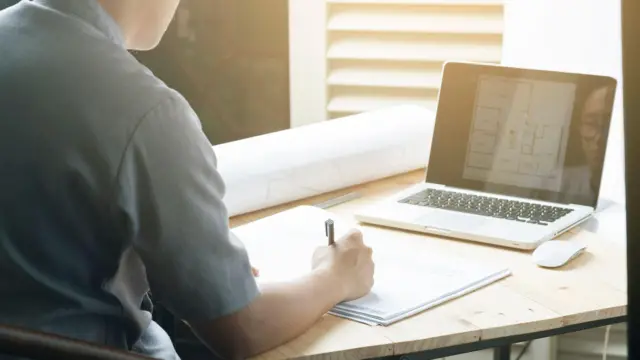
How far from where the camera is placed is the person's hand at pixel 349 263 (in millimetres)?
1182

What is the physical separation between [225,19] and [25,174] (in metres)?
1.06

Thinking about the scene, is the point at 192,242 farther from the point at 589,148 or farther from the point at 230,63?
the point at 230,63

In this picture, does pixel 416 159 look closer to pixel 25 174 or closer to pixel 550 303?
pixel 550 303

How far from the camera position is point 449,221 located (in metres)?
1.46

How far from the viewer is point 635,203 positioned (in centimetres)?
67

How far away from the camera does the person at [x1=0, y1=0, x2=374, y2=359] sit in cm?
94

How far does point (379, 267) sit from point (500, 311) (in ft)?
0.67

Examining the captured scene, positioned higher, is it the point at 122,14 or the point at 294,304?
the point at 122,14

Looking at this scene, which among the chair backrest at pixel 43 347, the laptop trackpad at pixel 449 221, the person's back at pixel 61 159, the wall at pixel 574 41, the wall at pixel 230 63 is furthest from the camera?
the wall at pixel 230 63

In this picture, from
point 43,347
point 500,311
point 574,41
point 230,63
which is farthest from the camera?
point 230,63

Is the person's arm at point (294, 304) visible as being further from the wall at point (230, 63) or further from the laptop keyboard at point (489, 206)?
the wall at point (230, 63)

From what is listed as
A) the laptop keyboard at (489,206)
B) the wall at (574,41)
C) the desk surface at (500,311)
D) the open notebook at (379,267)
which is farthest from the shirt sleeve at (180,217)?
the wall at (574,41)

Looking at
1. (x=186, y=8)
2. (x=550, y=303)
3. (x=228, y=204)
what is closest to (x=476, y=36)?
(x=186, y=8)


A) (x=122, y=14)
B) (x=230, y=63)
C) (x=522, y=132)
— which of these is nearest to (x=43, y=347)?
(x=122, y=14)
